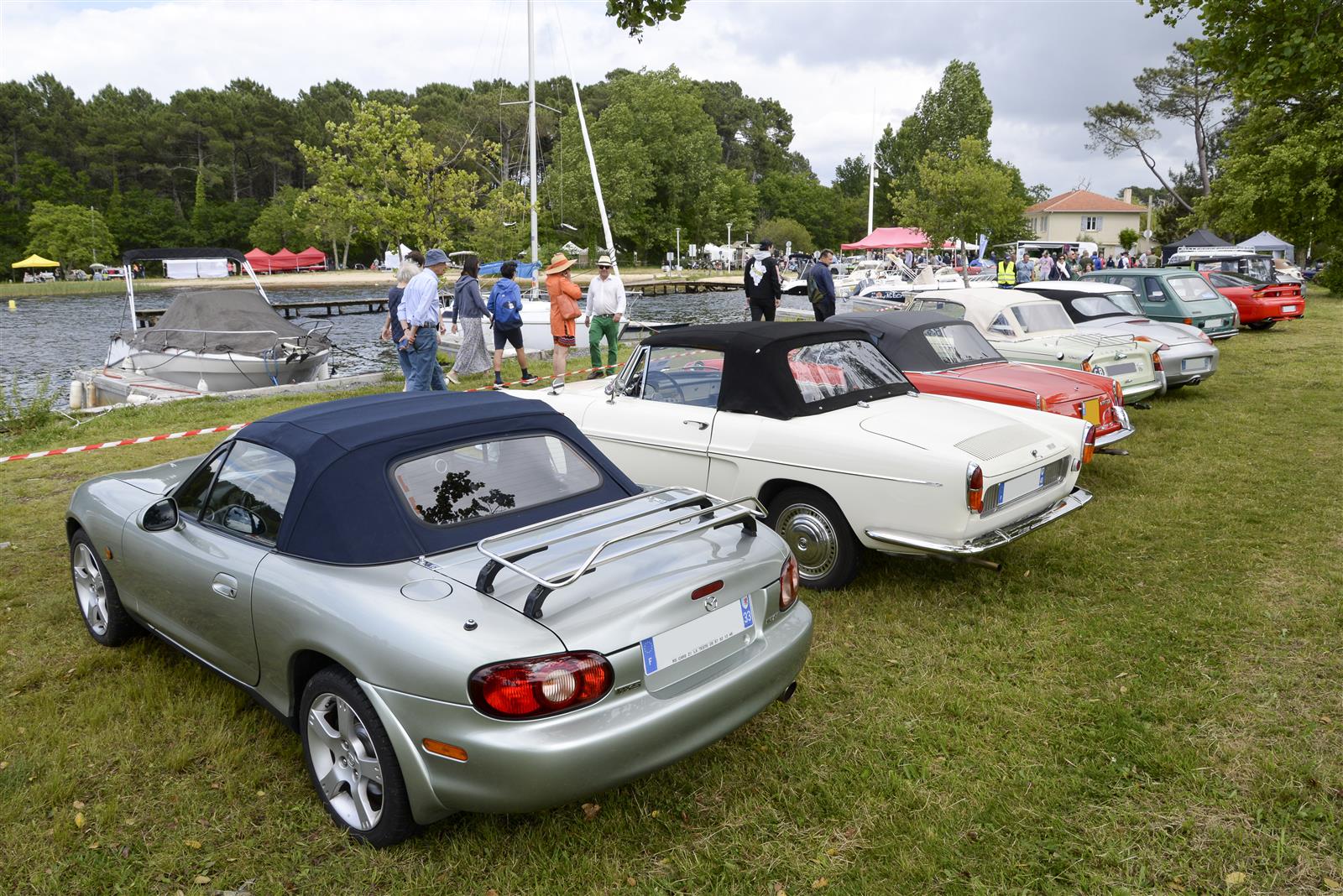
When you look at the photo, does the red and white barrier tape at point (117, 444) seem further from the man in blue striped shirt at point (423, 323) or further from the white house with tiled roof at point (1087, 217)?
the white house with tiled roof at point (1087, 217)

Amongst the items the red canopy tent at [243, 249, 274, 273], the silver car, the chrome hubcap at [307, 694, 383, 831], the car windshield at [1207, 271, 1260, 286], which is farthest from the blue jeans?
the red canopy tent at [243, 249, 274, 273]

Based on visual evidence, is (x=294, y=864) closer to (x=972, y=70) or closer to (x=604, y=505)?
(x=604, y=505)

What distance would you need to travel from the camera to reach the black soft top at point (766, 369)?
18.3ft

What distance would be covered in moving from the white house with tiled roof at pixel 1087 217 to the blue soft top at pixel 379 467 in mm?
97182

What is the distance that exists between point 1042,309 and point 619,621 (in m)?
9.19

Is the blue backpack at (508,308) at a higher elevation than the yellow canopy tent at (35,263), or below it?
below

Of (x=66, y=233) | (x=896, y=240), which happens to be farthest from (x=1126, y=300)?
(x=66, y=233)

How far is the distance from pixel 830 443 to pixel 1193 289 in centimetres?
1428

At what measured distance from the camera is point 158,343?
17.7m

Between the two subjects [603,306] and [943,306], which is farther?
[603,306]

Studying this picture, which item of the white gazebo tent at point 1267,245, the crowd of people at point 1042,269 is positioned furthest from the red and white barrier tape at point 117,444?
the white gazebo tent at point 1267,245

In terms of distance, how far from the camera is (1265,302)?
67.8 ft

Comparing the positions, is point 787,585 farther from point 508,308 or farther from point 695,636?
point 508,308

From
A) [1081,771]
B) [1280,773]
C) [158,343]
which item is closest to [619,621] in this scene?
[1081,771]
